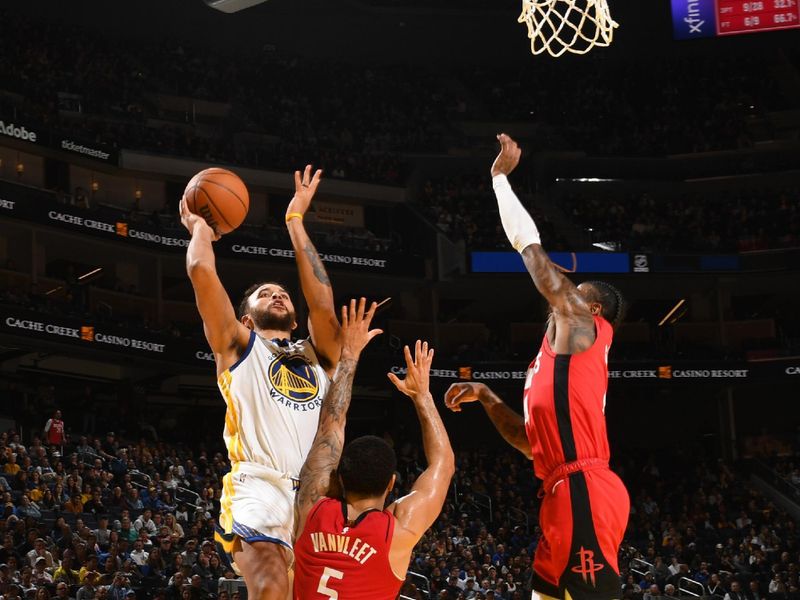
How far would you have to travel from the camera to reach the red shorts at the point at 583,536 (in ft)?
16.3

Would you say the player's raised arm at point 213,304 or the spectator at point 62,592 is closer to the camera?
the player's raised arm at point 213,304

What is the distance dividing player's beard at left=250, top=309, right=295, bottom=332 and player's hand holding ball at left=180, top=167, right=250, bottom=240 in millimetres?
485

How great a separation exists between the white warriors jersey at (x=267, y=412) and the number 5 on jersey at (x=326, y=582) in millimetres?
1078

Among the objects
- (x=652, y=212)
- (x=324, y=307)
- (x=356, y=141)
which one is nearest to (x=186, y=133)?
(x=356, y=141)

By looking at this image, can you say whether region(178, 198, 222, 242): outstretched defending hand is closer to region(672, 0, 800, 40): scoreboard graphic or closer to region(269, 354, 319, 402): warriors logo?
region(269, 354, 319, 402): warriors logo

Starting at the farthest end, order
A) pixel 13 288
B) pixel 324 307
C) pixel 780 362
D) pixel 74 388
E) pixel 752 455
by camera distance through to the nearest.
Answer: pixel 752 455
pixel 780 362
pixel 74 388
pixel 13 288
pixel 324 307

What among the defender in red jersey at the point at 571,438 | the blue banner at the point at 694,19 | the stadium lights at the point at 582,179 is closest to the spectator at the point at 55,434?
the defender in red jersey at the point at 571,438

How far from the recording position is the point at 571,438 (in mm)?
5156

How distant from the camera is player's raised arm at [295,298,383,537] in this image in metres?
4.52

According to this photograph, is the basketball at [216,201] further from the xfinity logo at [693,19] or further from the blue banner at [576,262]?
the xfinity logo at [693,19]

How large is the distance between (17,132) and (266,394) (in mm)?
21363

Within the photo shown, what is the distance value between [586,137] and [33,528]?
2282 centimetres

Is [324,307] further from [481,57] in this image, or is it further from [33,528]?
[481,57]

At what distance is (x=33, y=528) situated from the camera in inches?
565
